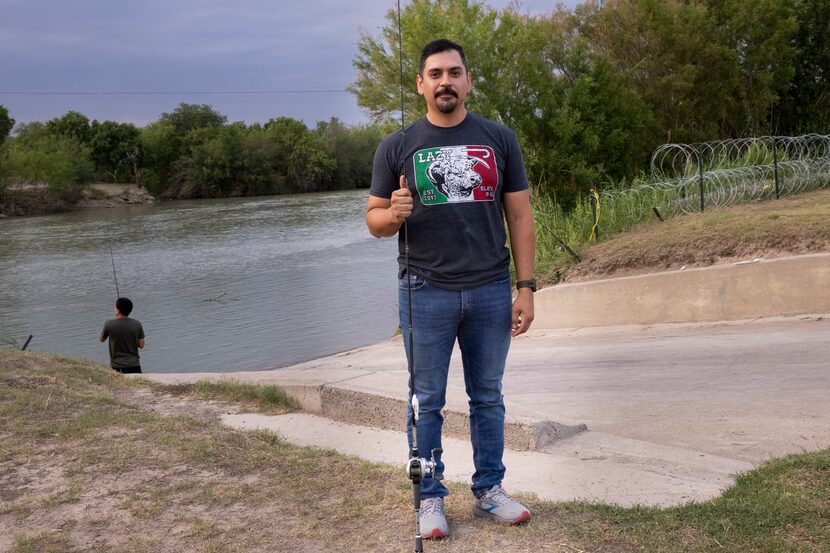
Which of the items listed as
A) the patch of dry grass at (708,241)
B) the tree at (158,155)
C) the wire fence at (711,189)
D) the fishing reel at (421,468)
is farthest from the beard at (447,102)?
the tree at (158,155)

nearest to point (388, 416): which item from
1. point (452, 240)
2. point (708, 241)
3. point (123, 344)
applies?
point (452, 240)

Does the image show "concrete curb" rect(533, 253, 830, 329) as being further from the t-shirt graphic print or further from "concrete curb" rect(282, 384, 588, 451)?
the t-shirt graphic print

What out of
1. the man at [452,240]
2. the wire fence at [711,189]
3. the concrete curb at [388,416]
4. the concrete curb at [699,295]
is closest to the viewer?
the man at [452,240]

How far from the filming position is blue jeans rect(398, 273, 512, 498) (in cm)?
399

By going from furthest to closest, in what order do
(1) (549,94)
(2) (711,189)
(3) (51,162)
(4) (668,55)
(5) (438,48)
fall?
(3) (51,162)
(4) (668,55)
(1) (549,94)
(2) (711,189)
(5) (438,48)

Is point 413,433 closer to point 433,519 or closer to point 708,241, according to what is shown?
point 433,519

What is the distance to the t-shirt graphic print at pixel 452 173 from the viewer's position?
3.91 m

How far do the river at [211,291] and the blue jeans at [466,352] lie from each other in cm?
1047

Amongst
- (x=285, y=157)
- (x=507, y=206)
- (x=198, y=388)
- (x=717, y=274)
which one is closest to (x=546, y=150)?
(x=717, y=274)

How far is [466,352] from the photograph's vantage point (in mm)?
4125

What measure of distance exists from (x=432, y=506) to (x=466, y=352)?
2.34ft

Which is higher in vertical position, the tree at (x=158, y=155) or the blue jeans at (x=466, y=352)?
the tree at (x=158, y=155)

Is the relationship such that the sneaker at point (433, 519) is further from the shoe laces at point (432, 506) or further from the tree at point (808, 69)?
the tree at point (808, 69)

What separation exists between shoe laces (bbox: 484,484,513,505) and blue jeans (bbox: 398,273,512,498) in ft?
→ 0.10
